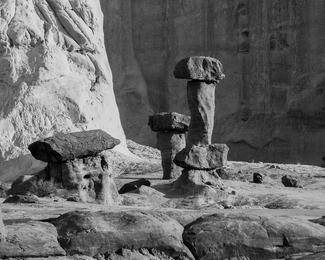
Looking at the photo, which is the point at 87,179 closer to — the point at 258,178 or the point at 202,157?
the point at 202,157

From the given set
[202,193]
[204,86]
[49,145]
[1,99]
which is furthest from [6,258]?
[1,99]

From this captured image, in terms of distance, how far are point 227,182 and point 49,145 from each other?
4886mm

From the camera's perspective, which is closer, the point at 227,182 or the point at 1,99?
the point at 227,182

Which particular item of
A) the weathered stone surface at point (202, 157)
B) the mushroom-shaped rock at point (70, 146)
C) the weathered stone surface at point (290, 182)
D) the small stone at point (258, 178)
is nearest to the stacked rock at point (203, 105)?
the weathered stone surface at point (202, 157)

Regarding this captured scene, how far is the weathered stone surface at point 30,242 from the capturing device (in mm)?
7179

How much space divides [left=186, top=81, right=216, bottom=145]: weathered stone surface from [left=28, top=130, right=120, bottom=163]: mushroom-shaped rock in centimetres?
351

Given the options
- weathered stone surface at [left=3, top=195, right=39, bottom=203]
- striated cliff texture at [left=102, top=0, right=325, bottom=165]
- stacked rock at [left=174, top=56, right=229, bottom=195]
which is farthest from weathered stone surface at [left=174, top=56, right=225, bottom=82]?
striated cliff texture at [left=102, top=0, right=325, bottom=165]

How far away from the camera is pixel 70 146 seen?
13.5m

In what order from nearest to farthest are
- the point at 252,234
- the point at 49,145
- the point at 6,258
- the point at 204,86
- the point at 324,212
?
the point at 6,258, the point at 252,234, the point at 324,212, the point at 49,145, the point at 204,86

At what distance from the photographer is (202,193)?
15.4m

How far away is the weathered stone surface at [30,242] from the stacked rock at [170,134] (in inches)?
407

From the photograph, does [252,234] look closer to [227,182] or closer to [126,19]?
[227,182]

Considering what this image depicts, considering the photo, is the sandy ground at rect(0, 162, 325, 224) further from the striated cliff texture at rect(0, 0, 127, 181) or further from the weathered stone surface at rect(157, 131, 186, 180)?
the striated cliff texture at rect(0, 0, 127, 181)

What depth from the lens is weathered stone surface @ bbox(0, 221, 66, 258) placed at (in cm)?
718
